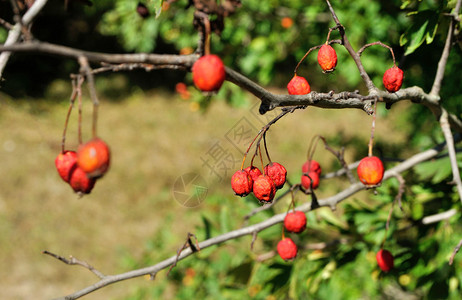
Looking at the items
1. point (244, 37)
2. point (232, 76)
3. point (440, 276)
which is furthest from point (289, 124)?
point (232, 76)

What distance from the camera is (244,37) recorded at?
4035 millimetres

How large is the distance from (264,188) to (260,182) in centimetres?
3

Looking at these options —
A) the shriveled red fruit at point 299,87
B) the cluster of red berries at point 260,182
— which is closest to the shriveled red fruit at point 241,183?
the cluster of red berries at point 260,182

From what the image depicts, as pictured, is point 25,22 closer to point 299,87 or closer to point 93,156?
point 93,156

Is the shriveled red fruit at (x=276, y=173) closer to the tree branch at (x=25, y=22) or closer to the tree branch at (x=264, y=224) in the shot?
the tree branch at (x=264, y=224)

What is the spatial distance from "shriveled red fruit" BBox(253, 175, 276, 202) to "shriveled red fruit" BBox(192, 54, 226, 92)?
542 millimetres

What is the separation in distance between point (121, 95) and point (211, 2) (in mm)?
10221

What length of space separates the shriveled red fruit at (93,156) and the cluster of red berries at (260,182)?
56 centimetres

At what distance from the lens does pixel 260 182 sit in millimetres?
1533

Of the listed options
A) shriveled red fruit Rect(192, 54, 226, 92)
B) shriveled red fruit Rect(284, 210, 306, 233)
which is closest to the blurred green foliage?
shriveled red fruit Rect(284, 210, 306, 233)

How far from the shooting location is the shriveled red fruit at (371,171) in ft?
5.05

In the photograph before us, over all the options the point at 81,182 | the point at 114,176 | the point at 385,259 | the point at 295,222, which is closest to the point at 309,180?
the point at 295,222

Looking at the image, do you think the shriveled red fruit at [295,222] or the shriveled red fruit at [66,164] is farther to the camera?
the shriveled red fruit at [295,222]

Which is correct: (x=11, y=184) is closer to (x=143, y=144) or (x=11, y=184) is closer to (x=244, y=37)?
(x=143, y=144)
